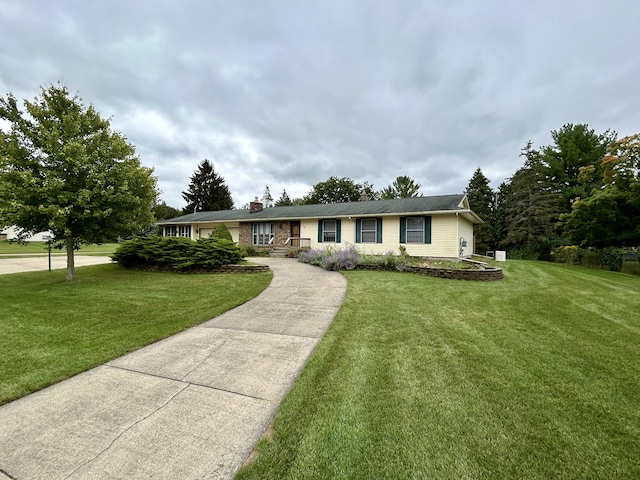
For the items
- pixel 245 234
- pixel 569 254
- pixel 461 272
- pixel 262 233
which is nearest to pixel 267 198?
pixel 245 234

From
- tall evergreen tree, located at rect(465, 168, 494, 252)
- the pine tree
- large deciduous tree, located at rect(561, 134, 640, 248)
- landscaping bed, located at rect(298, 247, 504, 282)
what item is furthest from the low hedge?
the pine tree

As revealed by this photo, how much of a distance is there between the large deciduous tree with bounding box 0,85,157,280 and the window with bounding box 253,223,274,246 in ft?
29.3

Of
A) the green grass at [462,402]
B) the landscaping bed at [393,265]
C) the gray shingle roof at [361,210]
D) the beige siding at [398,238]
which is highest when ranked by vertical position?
the gray shingle roof at [361,210]

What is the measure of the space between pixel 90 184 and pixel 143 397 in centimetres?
770

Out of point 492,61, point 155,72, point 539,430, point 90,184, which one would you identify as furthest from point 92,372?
point 492,61

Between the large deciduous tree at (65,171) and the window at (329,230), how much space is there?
29.3 ft

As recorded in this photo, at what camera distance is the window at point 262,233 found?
56.5 feet

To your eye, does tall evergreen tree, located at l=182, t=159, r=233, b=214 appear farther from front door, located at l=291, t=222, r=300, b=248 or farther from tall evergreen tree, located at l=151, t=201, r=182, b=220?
front door, located at l=291, t=222, r=300, b=248

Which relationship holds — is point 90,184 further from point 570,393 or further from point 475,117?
point 475,117

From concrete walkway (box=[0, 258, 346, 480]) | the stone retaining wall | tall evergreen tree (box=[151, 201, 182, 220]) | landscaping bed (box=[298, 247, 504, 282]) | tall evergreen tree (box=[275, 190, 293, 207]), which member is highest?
tall evergreen tree (box=[275, 190, 293, 207])

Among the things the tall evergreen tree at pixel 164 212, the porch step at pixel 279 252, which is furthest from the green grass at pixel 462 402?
the tall evergreen tree at pixel 164 212

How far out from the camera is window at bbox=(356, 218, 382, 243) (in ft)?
44.8

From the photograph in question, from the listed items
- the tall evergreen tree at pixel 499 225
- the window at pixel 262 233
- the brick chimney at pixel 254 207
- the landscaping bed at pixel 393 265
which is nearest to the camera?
the landscaping bed at pixel 393 265

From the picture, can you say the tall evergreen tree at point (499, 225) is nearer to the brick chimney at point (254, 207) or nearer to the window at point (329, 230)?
the window at point (329, 230)
